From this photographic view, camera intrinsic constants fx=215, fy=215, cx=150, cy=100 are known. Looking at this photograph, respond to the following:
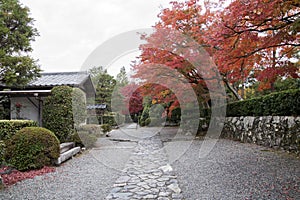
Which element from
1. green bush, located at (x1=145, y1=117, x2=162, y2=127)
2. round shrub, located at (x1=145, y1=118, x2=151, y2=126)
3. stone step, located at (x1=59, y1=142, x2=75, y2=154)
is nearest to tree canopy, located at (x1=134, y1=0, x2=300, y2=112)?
stone step, located at (x1=59, y1=142, x2=75, y2=154)

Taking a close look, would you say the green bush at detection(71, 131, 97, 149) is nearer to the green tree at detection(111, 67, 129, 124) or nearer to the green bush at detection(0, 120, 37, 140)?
the green bush at detection(0, 120, 37, 140)

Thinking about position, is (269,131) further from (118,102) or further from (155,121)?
(118,102)

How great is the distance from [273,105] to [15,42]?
10015mm

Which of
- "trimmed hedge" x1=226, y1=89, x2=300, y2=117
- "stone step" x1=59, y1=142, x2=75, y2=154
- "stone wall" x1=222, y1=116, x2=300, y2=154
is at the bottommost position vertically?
"stone step" x1=59, y1=142, x2=75, y2=154

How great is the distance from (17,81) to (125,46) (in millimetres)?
5053

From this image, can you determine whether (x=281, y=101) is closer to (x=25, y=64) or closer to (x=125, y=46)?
(x=125, y=46)

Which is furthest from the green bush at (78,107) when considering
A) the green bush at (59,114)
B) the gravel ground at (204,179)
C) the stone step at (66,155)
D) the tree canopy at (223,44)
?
the tree canopy at (223,44)

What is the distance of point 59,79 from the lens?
12.8 m

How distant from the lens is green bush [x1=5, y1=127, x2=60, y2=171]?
4.85 metres

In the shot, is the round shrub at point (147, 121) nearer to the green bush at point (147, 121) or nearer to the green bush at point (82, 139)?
the green bush at point (147, 121)

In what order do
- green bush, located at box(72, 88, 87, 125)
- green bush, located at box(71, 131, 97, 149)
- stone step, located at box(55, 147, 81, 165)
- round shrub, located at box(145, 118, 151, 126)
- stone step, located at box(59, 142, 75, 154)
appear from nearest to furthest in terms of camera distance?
1. stone step, located at box(55, 147, 81, 165)
2. stone step, located at box(59, 142, 75, 154)
3. green bush, located at box(71, 131, 97, 149)
4. green bush, located at box(72, 88, 87, 125)
5. round shrub, located at box(145, 118, 151, 126)

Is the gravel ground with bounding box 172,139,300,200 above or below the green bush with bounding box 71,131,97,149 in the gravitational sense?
below

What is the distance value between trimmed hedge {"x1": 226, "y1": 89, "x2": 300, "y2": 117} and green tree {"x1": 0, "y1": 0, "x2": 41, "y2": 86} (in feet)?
30.1

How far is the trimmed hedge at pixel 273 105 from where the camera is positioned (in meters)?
5.84
